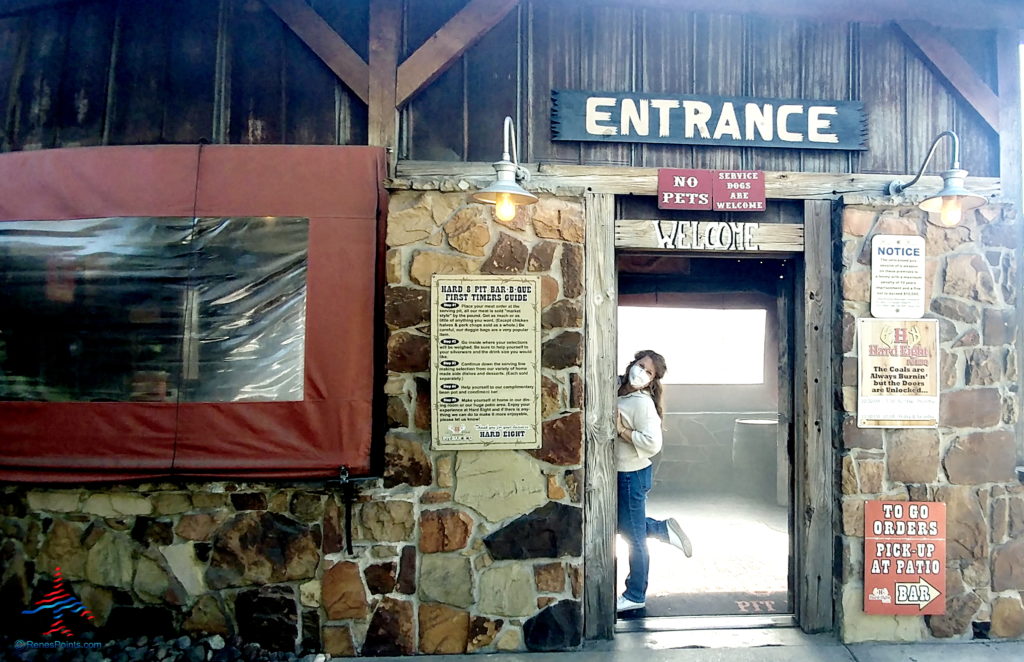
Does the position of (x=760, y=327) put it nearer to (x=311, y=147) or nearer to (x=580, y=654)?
(x=580, y=654)

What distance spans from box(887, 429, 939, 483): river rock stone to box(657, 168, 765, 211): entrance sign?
1.65 meters

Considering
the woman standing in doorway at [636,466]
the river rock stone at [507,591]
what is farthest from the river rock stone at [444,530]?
the woman standing in doorway at [636,466]

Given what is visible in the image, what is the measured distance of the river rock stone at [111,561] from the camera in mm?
3426

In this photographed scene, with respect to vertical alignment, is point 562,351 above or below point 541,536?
above

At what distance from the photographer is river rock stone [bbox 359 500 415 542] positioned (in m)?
3.40

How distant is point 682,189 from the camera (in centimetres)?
366

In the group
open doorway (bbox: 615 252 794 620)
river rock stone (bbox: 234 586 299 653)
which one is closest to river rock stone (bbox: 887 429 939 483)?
open doorway (bbox: 615 252 794 620)

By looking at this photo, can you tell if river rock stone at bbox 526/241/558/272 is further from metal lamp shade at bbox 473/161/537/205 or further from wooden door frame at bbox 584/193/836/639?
metal lamp shade at bbox 473/161/537/205

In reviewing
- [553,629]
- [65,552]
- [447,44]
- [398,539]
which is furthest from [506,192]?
[65,552]

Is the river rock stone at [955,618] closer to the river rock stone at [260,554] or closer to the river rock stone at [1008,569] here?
the river rock stone at [1008,569]

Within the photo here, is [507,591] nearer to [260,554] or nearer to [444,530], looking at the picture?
[444,530]

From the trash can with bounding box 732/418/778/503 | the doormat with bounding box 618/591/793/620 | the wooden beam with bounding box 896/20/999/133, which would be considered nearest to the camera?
the wooden beam with bounding box 896/20/999/133

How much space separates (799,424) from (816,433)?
11cm

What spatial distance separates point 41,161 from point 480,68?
270 centimetres
